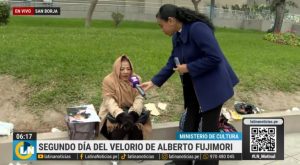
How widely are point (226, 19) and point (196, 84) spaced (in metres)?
30.2

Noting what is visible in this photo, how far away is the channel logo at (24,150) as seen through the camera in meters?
3.69

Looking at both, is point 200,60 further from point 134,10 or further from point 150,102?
point 134,10

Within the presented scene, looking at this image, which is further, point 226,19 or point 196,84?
point 226,19

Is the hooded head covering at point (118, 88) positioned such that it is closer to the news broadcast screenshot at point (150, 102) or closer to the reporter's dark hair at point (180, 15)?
the news broadcast screenshot at point (150, 102)

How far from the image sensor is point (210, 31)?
345 cm

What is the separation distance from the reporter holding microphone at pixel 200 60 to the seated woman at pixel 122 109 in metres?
0.89

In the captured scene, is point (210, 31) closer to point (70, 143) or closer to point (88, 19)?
point (70, 143)

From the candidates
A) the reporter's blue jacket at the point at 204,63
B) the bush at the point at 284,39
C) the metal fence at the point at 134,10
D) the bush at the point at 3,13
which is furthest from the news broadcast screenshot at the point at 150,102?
the metal fence at the point at 134,10

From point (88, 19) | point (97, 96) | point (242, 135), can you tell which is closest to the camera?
point (242, 135)

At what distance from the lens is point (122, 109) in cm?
452

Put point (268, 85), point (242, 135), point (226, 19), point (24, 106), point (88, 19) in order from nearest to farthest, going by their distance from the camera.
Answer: point (242, 135)
point (24, 106)
point (268, 85)
point (88, 19)
point (226, 19)

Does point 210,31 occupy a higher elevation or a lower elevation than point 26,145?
higher

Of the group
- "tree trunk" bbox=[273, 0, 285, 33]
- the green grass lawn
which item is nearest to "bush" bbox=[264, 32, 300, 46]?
the green grass lawn

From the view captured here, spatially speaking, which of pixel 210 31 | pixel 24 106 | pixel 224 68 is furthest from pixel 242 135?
pixel 24 106
